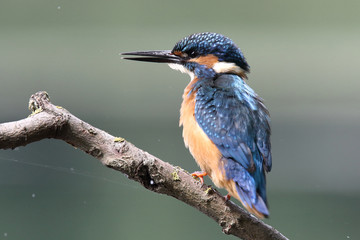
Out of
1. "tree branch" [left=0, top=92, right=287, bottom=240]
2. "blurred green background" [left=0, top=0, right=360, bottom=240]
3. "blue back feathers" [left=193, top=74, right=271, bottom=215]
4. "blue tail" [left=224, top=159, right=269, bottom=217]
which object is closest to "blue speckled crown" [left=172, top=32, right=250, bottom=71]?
"blue back feathers" [left=193, top=74, right=271, bottom=215]

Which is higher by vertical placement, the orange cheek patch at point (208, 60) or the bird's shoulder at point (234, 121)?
the orange cheek patch at point (208, 60)

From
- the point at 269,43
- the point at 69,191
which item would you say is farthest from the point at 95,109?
the point at 269,43

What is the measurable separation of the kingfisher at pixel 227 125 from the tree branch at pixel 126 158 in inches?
2.5

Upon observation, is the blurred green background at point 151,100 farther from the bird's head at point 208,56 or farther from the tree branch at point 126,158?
the tree branch at point 126,158

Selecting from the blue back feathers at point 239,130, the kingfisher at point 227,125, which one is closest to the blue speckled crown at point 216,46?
the kingfisher at point 227,125

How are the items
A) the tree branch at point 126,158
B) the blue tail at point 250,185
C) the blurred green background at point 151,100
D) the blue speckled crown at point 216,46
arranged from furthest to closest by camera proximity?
the blurred green background at point 151,100
the blue speckled crown at point 216,46
the blue tail at point 250,185
the tree branch at point 126,158

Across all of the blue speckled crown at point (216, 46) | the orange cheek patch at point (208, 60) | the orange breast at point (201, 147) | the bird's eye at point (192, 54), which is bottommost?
the orange breast at point (201, 147)

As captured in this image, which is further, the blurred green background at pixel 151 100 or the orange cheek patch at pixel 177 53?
the blurred green background at pixel 151 100

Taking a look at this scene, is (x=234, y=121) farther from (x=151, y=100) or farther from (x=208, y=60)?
(x=151, y=100)

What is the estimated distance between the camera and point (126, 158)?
116 centimetres

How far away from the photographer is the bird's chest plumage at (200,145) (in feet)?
4.49

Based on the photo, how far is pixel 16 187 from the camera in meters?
2.52

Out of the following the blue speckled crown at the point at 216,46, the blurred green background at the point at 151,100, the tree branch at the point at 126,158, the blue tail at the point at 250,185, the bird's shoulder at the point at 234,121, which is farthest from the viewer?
the blurred green background at the point at 151,100

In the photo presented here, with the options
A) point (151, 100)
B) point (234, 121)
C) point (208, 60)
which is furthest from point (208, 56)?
point (151, 100)
